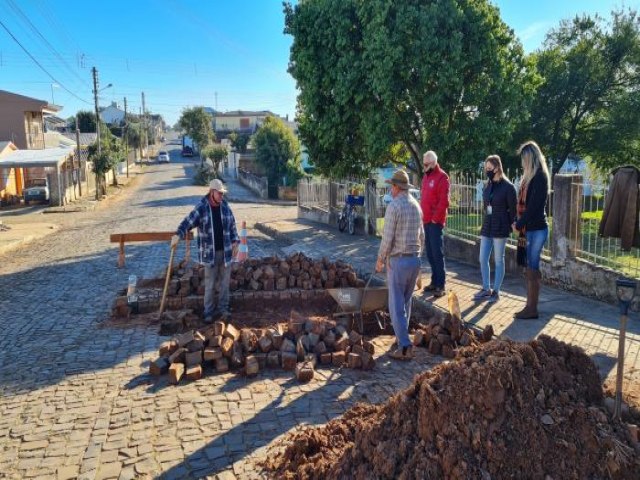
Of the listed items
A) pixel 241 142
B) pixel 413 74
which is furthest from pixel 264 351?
pixel 241 142

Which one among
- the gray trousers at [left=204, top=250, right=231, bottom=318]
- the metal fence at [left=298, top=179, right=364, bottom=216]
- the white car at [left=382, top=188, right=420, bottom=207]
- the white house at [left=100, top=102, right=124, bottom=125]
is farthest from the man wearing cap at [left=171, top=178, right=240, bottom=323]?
the white house at [left=100, top=102, right=124, bottom=125]

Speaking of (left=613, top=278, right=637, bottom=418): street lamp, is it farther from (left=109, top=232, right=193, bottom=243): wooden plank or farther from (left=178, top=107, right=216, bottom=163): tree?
(left=178, top=107, right=216, bottom=163): tree

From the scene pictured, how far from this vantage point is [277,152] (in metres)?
41.5

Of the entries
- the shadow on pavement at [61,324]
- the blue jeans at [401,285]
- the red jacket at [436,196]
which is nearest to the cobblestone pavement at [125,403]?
the shadow on pavement at [61,324]

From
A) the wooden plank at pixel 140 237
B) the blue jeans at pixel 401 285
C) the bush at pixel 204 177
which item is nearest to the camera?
the blue jeans at pixel 401 285

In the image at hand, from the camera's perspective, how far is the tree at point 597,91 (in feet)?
63.0

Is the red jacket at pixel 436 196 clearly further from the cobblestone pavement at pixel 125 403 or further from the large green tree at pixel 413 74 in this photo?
the large green tree at pixel 413 74

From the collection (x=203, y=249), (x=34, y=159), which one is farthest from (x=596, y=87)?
(x=34, y=159)

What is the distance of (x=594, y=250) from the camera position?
7.95 meters

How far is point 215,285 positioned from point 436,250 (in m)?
3.21

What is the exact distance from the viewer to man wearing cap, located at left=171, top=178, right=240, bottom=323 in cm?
747

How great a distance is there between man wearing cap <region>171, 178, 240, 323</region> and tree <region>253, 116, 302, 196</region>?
32.9 meters

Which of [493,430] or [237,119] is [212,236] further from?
[237,119]

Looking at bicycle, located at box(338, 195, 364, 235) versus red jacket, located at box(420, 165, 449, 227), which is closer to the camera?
red jacket, located at box(420, 165, 449, 227)
